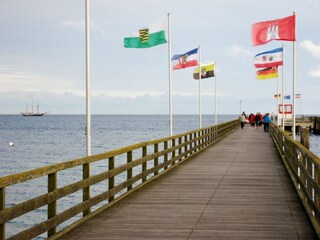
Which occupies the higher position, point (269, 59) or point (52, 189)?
point (269, 59)

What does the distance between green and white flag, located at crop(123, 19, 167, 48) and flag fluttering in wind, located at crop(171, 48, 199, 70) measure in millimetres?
8598

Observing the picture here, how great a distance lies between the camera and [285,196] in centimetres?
1287

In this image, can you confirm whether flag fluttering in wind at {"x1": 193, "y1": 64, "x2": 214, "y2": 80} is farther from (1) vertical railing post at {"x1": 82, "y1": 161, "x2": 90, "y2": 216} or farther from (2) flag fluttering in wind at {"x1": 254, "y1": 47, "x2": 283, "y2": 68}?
(1) vertical railing post at {"x1": 82, "y1": 161, "x2": 90, "y2": 216}

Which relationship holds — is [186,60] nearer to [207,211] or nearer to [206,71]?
[206,71]

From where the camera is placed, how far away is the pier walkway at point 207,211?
28.9ft

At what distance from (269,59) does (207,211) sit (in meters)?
22.4

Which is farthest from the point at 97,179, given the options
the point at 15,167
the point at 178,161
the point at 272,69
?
the point at 15,167

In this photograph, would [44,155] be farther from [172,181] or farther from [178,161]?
[172,181]

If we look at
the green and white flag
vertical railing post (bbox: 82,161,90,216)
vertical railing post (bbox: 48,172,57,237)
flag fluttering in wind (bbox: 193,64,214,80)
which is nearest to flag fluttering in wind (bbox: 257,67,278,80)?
flag fluttering in wind (bbox: 193,64,214,80)

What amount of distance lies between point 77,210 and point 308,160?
4180 mm

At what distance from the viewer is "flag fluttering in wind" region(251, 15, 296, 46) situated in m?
21.0

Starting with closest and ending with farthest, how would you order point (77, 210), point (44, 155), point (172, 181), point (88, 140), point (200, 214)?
point (77, 210) < point (200, 214) < point (88, 140) < point (172, 181) < point (44, 155)

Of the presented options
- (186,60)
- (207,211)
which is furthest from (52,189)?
(186,60)

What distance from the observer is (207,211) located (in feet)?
35.3
